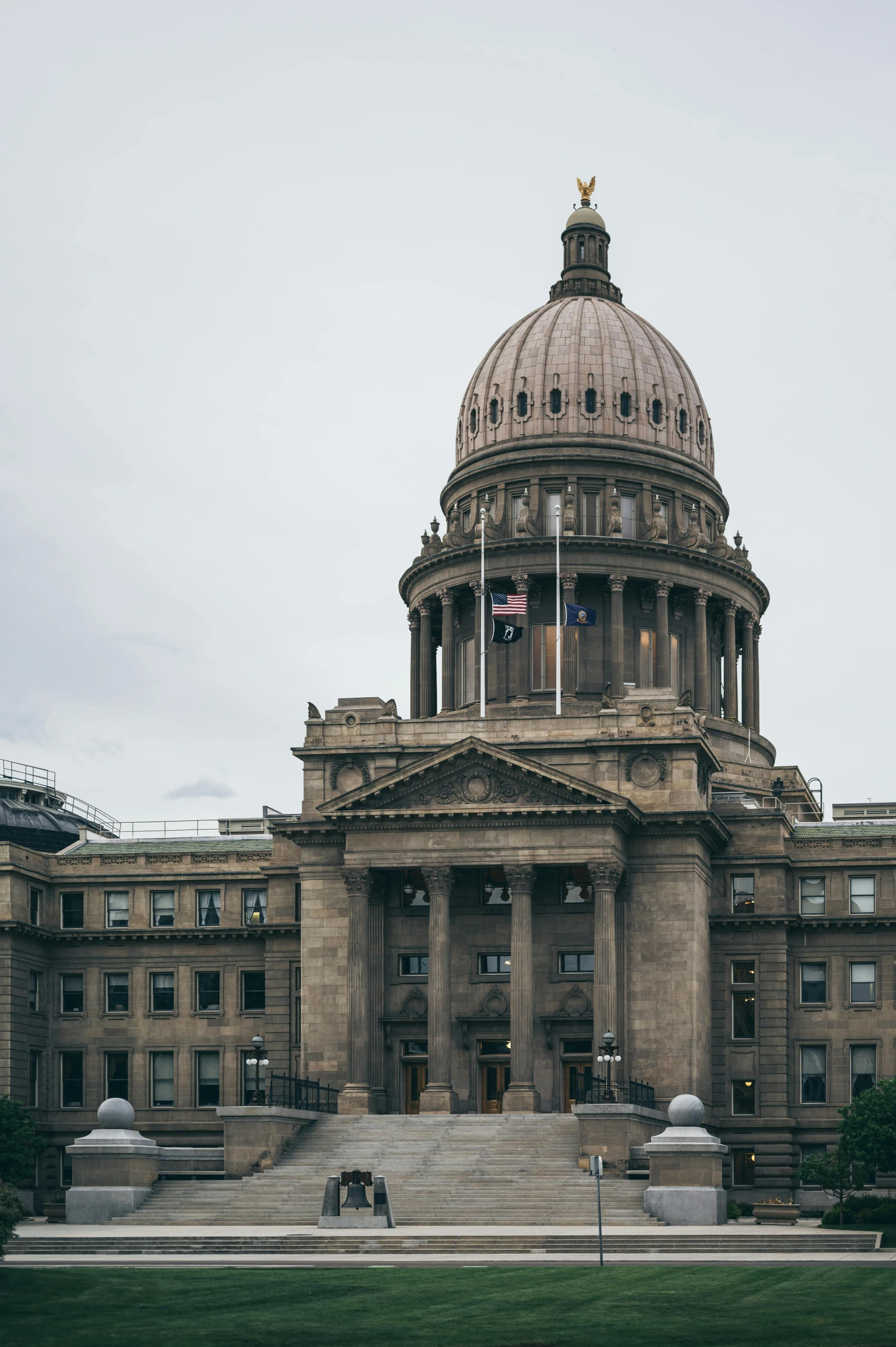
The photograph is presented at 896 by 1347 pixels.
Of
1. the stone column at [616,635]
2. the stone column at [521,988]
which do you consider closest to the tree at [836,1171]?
the stone column at [521,988]

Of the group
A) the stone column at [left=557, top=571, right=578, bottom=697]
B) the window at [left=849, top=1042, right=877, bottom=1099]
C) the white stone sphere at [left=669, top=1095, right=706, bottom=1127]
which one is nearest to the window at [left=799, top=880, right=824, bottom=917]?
the window at [left=849, top=1042, right=877, bottom=1099]

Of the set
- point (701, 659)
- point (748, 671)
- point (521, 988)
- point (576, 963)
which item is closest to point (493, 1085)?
point (521, 988)

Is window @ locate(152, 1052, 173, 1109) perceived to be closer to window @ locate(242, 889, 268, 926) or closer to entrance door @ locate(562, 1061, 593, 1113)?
window @ locate(242, 889, 268, 926)

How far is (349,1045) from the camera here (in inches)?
3529

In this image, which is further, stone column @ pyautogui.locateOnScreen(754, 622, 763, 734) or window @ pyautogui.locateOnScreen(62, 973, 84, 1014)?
stone column @ pyautogui.locateOnScreen(754, 622, 763, 734)

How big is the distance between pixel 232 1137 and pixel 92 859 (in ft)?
89.3

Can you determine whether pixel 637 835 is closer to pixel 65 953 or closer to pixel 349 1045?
pixel 349 1045

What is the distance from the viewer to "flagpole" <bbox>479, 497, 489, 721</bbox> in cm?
10369

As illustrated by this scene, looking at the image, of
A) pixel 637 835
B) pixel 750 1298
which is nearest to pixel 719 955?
pixel 637 835

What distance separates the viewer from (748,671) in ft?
373

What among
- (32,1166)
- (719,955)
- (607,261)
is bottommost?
(32,1166)

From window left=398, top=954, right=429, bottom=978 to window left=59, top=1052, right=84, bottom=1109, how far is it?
19217 mm

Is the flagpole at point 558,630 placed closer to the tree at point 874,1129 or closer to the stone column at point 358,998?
the stone column at point 358,998

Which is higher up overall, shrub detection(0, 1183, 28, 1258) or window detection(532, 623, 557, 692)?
window detection(532, 623, 557, 692)
